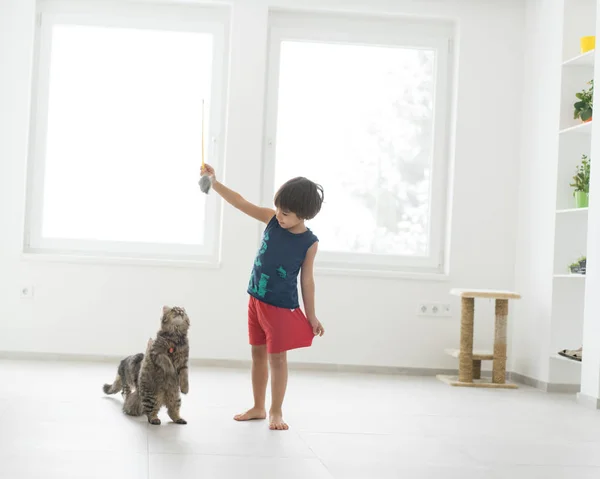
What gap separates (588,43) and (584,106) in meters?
0.37

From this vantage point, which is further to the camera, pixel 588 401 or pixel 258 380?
pixel 588 401

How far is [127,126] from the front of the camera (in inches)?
223

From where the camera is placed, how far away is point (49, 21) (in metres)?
5.59

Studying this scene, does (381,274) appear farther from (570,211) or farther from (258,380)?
(258,380)

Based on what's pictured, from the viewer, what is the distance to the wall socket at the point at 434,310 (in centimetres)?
564

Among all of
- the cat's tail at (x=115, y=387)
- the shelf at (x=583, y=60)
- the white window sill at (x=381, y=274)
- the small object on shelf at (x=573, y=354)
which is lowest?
the cat's tail at (x=115, y=387)

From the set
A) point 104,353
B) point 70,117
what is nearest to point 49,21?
point 70,117

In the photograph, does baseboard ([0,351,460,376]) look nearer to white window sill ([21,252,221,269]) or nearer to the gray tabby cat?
white window sill ([21,252,221,269])

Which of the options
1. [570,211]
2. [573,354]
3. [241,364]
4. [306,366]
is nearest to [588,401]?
[573,354]

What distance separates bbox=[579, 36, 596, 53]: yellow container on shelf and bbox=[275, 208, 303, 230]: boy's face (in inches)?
97.5

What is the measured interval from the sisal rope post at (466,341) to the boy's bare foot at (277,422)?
210cm

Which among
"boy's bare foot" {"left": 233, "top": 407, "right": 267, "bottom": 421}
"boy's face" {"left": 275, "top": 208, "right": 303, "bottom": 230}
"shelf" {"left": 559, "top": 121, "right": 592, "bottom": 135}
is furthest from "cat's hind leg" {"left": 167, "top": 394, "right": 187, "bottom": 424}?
"shelf" {"left": 559, "top": 121, "right": 592, "bottom": 135}

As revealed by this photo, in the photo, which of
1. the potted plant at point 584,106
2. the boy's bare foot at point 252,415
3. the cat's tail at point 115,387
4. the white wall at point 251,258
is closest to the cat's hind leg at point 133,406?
the cat's tail at point 115,387

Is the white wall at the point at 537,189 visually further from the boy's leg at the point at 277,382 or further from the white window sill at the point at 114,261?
the boy's leg at the point at 277,382
